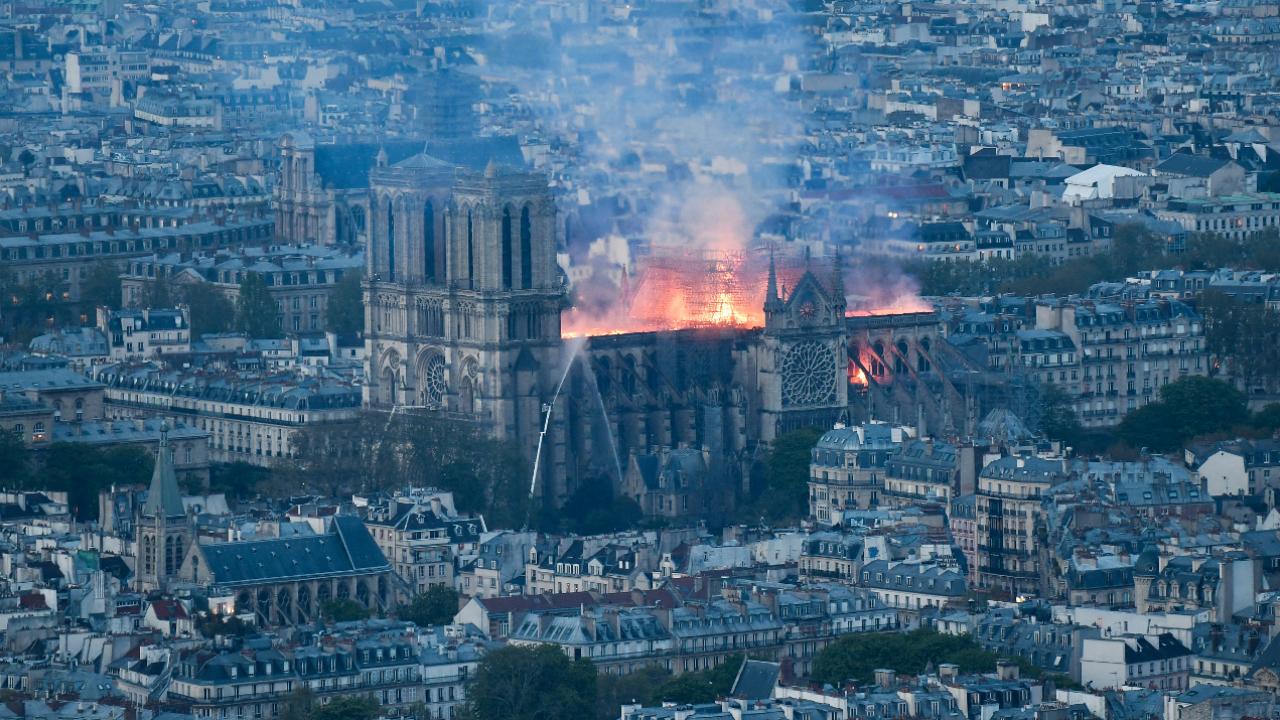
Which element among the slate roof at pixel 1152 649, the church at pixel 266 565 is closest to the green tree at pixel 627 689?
the slate roof at pixel 1152 649

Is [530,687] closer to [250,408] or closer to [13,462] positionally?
[13,462]

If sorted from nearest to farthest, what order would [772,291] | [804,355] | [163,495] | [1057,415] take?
[163,495]
[772,291]
[804,355]
[1057,415]

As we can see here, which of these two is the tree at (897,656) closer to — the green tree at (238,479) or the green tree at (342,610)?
the green tree at (342,610)

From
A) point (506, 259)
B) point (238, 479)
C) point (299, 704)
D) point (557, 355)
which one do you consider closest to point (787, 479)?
point (557, 355)

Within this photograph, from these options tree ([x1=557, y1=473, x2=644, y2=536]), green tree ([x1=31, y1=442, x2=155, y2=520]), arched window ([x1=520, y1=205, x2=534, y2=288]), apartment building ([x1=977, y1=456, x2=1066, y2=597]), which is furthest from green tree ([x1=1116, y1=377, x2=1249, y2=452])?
green tree ([x1=31, y1=442, x2=155, y2=520])

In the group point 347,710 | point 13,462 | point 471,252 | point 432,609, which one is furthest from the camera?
point 471,252

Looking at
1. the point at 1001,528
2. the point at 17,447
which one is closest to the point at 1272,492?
the point at 1001,528

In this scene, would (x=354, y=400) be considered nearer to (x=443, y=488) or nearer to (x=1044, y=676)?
(x=443, y=488)

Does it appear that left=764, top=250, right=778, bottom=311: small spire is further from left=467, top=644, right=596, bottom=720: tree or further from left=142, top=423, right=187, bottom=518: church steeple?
left=467, top=644, right=596, bottom=720: tree
